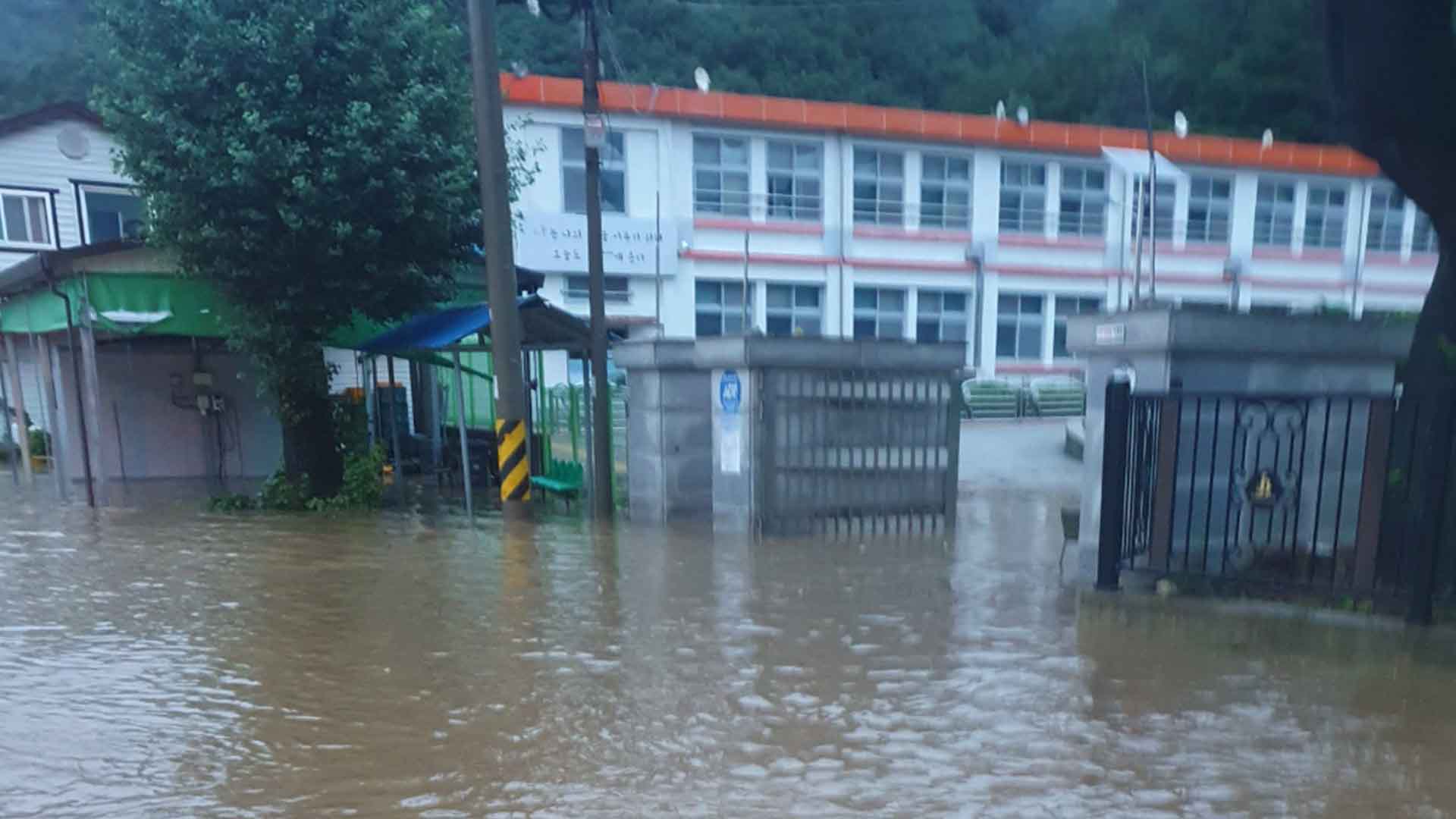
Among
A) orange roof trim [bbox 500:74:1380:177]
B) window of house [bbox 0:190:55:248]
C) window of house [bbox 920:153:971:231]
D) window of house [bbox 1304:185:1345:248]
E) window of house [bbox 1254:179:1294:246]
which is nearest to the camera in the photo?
window of house [bbox 0:190:55:248]

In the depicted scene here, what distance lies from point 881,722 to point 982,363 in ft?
78.7

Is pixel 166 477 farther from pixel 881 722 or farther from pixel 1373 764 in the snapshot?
pixel 1373 764

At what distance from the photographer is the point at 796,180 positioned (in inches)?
992

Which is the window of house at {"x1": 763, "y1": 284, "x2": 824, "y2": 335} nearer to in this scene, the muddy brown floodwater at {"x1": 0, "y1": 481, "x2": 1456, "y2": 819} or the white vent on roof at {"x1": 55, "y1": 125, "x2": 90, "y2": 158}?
→ the white vent on roof at {"x1": 55, "y1": 125, "x2": 90, "y2": 158}

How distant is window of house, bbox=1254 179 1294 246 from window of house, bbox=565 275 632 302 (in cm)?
2172

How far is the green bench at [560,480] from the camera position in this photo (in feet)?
37.1

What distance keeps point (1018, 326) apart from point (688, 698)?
25.2 m

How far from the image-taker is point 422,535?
30.6 ft

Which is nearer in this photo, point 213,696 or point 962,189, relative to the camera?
point 213,696

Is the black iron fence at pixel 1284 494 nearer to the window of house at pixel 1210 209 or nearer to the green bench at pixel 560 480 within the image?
the green bench at pixel 560 480

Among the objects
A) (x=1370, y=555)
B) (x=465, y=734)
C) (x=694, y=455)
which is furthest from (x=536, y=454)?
(x=1370, y=555)

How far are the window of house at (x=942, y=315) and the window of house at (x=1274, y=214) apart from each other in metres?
11.3

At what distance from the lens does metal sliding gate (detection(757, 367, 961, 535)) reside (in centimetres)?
905

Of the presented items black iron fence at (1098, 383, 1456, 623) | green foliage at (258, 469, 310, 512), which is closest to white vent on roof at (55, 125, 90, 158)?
green foliage at (258, 469, 310, 512)
